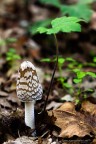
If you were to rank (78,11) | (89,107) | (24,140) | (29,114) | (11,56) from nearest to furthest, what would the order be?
(24,140)
(29,114)
(89,107)
(11,56)
(78,11)

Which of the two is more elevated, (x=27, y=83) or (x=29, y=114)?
(x=27, y=83)

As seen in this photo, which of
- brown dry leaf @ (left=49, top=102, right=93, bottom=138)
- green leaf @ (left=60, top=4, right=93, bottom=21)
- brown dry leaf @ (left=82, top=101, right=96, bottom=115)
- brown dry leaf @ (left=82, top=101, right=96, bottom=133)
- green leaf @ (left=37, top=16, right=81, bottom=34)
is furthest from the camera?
green leaf @ (left=60, top=4, right=93, bottom=21)

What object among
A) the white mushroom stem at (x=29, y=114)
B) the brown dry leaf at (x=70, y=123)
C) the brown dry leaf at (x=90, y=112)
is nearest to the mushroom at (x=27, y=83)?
the white mushroom stem at (x=29, y=114)

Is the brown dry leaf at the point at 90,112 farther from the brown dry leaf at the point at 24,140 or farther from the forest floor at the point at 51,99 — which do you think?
the brown dry leaf at the point at 24,140

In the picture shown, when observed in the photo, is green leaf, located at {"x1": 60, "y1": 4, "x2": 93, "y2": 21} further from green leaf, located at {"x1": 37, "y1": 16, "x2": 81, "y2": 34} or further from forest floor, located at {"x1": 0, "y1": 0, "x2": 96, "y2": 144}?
green leaf, located at {"x1": 37, "y1": 16, "x2": 81, "y2": 34}

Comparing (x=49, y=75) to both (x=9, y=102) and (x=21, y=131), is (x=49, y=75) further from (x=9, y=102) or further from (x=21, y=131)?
(x=21, y=131)

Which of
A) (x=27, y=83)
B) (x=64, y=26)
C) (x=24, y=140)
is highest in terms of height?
(x=64, y=26)

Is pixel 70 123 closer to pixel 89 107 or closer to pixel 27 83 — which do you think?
pixel 89 107

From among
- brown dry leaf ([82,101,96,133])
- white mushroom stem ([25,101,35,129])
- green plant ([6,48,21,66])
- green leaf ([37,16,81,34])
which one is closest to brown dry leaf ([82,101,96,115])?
brown dry leaf ([82,101,96,133])

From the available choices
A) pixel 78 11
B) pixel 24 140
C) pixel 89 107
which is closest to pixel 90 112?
pixel 89 107
